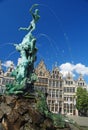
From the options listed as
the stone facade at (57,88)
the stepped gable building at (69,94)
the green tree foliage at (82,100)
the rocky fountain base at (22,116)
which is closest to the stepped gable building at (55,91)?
the stone facade at (57,88)

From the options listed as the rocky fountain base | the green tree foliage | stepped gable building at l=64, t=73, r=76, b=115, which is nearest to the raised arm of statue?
→ the rocky fountain base

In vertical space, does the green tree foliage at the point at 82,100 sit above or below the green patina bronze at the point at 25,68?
below

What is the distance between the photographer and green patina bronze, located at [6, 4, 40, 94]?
78.9 ft

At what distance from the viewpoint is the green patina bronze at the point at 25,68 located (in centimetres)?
2405

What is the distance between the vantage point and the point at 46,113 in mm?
21609

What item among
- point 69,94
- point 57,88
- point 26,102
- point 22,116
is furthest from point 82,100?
point 22,116

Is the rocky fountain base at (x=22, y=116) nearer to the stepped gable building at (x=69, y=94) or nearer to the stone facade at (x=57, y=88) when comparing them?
the stone facade at (x=57, y=88)

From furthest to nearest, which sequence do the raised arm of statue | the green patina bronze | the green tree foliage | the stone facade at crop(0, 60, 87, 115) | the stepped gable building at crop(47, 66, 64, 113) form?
the stepped gable building at crop(47, 66, 64, 113), the stone facade at crop(0, 60, 87, 115), the green tree foliage, the raised arm of statue, the green patina bronze

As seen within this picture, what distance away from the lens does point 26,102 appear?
71.4ft

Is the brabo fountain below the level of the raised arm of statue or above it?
below

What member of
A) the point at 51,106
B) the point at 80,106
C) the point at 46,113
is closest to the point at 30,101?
the point at 46,113

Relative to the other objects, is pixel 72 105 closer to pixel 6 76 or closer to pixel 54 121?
pixel 6 76

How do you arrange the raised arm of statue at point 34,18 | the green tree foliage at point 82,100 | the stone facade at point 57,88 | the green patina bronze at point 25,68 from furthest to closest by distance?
the stone facade at point 57,88 < the green tree foliage at point 82,100 < the raised arm of statue at point 34,18 < the green patina bronze at point 25,68

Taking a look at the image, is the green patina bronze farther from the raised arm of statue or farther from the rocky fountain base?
the rocky fountain base
